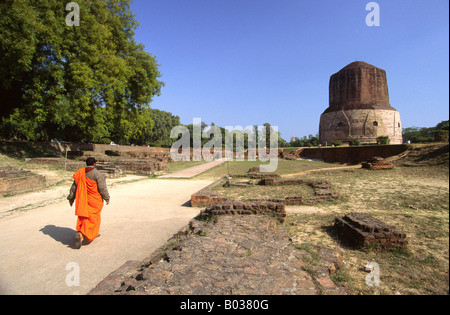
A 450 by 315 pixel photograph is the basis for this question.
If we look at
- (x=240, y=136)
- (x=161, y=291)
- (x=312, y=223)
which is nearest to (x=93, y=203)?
(x=161, y=291)

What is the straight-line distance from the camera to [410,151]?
1273 centimetres

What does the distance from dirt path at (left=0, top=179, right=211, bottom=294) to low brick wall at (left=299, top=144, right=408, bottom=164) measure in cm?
1412

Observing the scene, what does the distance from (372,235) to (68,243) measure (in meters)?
4.24

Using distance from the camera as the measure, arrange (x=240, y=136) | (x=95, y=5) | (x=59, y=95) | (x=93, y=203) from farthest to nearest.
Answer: (x=240, y=136)
(x=95, y=5)
(x=59, y=95)
(x=93, y=203)

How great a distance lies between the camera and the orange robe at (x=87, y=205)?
11.4 ft

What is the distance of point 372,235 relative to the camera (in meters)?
3.02

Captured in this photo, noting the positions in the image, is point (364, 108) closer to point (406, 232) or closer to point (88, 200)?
point (406, 232)

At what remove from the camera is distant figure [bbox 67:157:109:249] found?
11.3 ft

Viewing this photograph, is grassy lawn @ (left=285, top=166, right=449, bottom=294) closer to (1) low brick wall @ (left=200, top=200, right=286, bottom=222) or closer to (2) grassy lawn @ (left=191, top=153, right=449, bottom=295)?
(2) grassy lawn @ (left=191, top=153, right=449, bottom=295)

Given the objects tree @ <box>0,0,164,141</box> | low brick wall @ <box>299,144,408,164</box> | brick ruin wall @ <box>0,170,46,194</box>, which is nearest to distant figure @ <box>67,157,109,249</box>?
brick ruin wall @ <box>0,170,46,194</box>

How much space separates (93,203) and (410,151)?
15.1 meters

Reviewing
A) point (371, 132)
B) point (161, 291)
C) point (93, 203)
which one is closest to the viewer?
point (161, 291)

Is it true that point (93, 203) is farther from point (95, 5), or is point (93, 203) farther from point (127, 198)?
point (95, 5)
